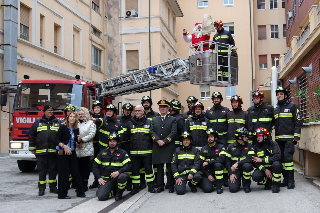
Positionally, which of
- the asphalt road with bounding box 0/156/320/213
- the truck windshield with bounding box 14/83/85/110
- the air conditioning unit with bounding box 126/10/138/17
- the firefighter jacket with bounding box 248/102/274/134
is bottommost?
the asphalt road with bounding box 0/156/320/213

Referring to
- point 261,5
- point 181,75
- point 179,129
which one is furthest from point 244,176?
point 261,5

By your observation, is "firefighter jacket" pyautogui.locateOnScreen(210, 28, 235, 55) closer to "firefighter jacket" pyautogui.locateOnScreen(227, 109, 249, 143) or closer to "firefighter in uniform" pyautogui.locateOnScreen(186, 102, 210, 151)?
"firefighter jacket" pyautogui.locateOnScreen(227, 109, 249, 143)

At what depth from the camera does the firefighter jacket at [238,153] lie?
27.6ft

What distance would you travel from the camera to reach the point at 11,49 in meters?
17.3

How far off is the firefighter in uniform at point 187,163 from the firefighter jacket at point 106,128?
1352mm

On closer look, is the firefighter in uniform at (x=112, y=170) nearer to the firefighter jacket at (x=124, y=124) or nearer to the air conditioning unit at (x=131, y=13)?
the firefighter jacket at (x=124, y=124)

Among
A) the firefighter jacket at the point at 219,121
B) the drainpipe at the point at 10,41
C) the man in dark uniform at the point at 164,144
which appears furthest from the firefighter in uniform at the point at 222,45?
the drainpipe at the point at 10,41

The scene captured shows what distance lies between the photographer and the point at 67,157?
25.4ft

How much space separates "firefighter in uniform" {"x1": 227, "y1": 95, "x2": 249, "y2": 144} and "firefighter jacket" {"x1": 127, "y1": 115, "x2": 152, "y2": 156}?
1.88 m

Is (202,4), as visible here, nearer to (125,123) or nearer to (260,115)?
(260,115)

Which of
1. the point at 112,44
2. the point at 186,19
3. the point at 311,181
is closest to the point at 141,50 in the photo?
the point at 112,44

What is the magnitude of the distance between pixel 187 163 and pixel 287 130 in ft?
7.69

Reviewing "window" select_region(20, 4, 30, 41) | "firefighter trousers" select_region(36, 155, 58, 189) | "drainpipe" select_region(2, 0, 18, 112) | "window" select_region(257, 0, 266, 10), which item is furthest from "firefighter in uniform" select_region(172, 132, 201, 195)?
"window" select_region(257, 0, 266, 10)

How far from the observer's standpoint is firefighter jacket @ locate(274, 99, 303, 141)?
346 inches
